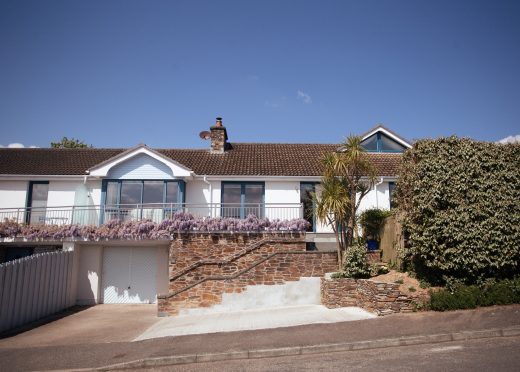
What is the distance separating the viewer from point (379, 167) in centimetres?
1950

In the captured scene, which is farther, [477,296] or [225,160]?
[225,160]

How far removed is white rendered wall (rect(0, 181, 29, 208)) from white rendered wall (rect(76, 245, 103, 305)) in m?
4.89

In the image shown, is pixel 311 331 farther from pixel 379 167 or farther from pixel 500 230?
pixel 379 167

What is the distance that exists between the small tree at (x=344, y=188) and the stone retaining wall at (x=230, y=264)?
1.40 metres

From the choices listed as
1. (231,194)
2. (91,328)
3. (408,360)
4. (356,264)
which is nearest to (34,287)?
(91,328)

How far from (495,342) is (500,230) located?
3457 mm

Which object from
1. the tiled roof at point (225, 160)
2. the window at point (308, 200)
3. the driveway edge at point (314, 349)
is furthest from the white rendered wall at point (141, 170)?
the driveway edge at point (314, 349)

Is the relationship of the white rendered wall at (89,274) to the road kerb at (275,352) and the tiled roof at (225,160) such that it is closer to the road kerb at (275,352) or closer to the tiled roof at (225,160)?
the tiled roof at (225,160)

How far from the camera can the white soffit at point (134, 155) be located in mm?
17938

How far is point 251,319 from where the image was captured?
37.2ft

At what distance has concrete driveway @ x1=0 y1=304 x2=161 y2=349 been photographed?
1045cm

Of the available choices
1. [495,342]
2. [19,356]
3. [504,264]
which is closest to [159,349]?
[19,356]

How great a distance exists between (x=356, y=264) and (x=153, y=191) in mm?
10664

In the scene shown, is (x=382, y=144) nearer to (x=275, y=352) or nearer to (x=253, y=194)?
(x=253, y=194)
